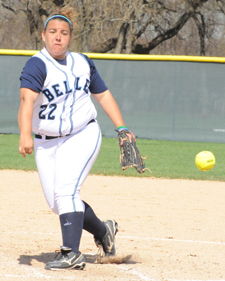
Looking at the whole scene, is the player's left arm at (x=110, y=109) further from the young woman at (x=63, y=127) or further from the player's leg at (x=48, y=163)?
the player's leg at (x=48, y=163)

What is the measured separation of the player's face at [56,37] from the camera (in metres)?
2.77

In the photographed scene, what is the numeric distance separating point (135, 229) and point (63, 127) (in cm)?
177

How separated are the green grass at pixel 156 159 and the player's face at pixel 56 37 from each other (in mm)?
4651

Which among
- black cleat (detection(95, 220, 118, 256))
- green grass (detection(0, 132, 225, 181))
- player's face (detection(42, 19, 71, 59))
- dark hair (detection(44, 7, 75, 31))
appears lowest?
green grass (detection(0, 132, 225, 181))

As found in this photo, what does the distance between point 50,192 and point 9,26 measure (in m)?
19.6

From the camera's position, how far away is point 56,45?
277 cm

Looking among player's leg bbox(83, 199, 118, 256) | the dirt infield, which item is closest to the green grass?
the dirt infield

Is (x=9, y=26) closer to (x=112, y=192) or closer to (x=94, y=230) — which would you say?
(x=112, y=192)

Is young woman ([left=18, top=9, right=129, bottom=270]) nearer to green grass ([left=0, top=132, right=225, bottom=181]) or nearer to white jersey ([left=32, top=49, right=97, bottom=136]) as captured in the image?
white jersey ([left=32, top=49, right=97, bottom=136])

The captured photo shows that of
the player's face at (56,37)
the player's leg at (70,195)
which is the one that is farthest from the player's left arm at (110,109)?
the player's face at (56,37)

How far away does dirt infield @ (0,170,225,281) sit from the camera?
2891mm

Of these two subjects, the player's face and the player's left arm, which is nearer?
the player's face

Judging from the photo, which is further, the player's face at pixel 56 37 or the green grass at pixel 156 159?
the green grass at pixel 156 159

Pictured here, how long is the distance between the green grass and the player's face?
4.65m
